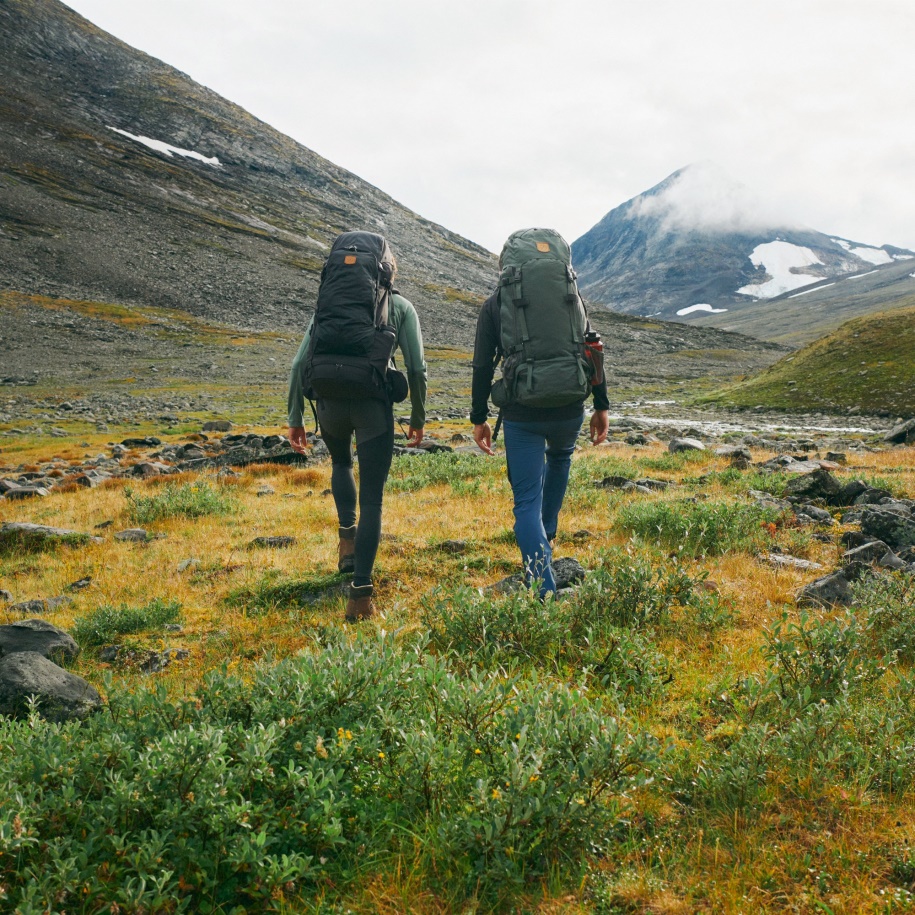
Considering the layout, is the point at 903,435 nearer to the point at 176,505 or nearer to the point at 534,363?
the point at 534,363

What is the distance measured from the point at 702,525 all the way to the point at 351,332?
4440mm

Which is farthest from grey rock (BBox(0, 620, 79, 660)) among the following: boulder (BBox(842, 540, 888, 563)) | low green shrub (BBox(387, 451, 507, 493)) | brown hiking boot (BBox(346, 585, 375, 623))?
boulder (BBox(842, 540, 888, 563))

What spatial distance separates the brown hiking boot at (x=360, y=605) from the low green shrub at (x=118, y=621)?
1594mm

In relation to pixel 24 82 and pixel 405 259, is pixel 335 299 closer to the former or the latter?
pixel 405 259

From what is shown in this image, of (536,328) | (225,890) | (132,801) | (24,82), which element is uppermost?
(24,82)

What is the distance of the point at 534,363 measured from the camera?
4.67 meters

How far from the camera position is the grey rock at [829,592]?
5.02m

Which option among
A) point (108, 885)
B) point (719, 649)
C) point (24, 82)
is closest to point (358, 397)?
point (719, 649)

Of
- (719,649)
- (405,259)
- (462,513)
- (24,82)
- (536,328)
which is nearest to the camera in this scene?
(719,649)

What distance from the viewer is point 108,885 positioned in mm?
2020

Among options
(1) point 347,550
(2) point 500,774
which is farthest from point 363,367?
(2) point 500,774

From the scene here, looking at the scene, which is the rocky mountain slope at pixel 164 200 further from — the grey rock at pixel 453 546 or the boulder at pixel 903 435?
the grey rock at pixel 453 546

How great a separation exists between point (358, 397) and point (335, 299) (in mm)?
815

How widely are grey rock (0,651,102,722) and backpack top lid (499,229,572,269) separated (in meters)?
4.06
